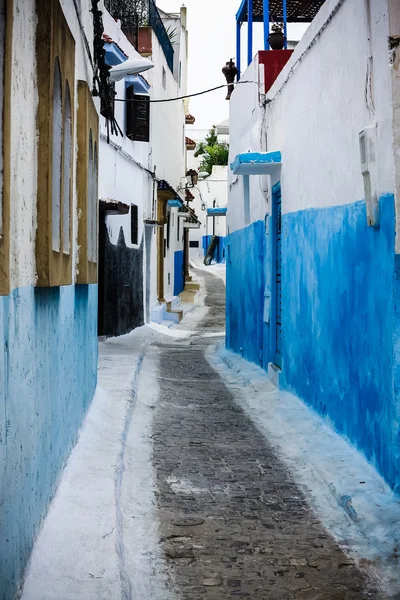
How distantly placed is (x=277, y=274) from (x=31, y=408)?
726 cm

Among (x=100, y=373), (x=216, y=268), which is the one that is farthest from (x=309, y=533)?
(x=216, y=268)

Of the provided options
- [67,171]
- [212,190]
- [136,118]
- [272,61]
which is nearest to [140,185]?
[136,118]

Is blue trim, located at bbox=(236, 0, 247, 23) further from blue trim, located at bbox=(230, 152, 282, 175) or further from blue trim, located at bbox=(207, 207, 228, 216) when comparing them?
blue trim, located at bbox=(207, 207, 228, 216)

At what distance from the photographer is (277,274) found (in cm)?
1069

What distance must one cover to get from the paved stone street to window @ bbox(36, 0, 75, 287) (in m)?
1.73

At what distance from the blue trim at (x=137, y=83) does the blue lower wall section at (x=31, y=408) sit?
38.1ft

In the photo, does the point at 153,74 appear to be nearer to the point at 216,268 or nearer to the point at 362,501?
the point at 362,501

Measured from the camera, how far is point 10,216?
307 centimetres

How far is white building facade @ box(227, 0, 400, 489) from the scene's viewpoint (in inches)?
203

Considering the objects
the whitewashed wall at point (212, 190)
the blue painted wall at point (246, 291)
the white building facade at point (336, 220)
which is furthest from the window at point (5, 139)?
the whitewashed wall at point (212, 190)

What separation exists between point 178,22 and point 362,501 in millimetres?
26485

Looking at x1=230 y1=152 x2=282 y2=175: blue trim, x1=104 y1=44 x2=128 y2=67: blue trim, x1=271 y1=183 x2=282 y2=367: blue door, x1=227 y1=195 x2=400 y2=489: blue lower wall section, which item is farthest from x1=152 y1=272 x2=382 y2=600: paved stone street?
x1=104 y1=44 x2=128 y2=67: blue trim

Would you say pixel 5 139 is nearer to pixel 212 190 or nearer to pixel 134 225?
pixel 134 225

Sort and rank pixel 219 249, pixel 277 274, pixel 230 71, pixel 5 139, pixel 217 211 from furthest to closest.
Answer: pixel 219 249, pixel 217 211, pixel 230 71, pixel 277 274, pixel 5 139
